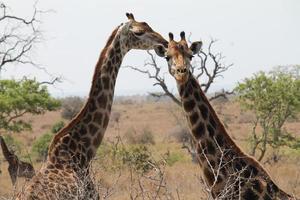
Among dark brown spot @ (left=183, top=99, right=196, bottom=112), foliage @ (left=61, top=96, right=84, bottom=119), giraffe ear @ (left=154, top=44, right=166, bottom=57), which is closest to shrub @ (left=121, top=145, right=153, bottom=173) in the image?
dark brown spot @ (left=183, top=99, right=196, bottom=112)

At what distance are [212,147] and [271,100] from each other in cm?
1151

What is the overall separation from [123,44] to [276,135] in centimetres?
1070

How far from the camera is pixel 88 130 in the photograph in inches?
249

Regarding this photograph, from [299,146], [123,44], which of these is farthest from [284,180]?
[123,44]

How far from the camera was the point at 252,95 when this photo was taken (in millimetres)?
16453

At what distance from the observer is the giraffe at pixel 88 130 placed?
5547mm

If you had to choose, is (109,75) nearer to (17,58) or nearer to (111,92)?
(111,92)

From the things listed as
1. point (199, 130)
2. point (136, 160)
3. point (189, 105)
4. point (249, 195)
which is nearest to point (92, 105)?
point (136, 160)

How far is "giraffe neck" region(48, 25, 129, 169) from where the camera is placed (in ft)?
20.0

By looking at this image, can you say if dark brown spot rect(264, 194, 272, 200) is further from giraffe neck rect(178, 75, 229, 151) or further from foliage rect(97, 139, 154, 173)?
foliage rect(97, 139, 154, 173)

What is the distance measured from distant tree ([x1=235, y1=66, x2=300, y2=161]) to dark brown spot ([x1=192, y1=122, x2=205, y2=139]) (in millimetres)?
10962

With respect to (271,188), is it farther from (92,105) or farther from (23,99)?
(23,99)

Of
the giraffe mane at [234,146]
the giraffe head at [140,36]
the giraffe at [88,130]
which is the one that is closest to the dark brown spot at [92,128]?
the giraffe at [88,130]

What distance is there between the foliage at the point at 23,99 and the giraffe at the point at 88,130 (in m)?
8.84
